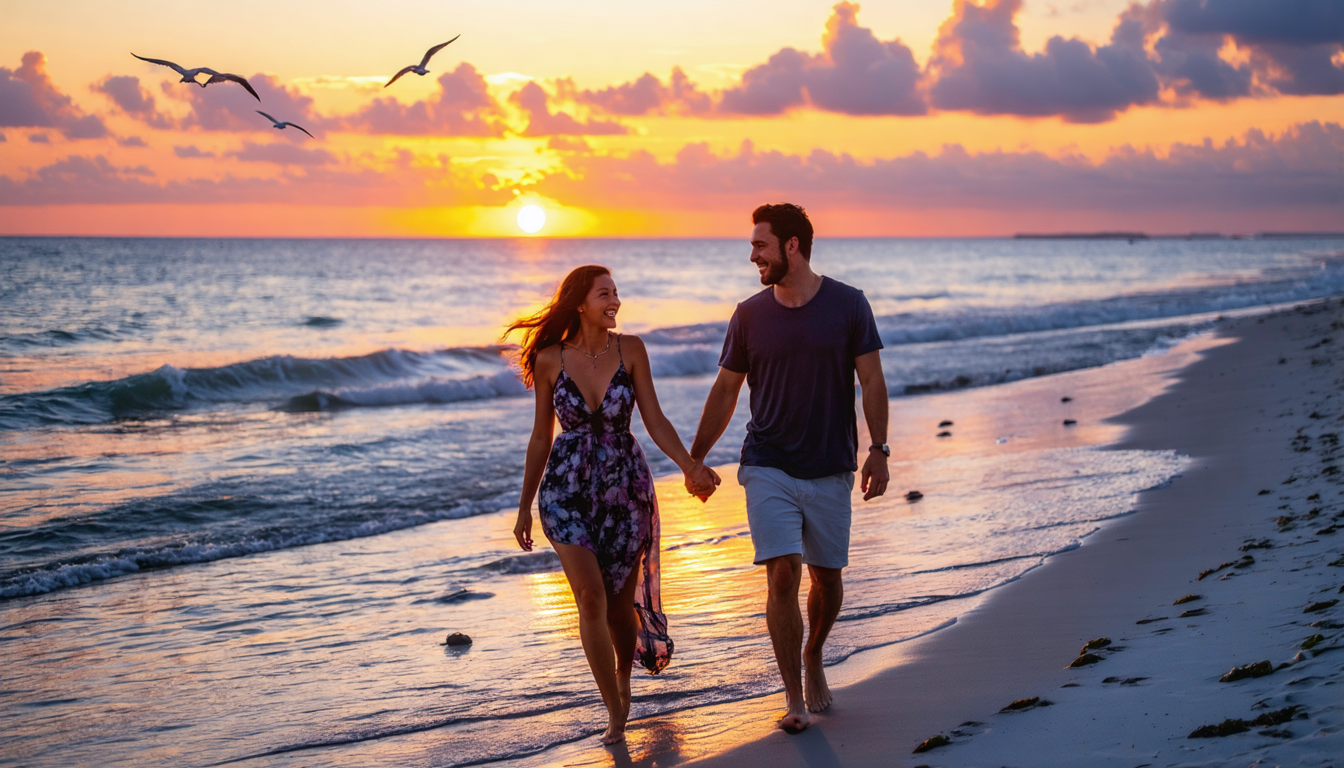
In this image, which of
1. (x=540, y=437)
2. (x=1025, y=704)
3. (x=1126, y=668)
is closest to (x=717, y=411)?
(x=540, y=437)

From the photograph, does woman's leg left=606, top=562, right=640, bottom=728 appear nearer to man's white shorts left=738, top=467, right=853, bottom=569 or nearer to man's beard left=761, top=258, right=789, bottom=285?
man's white shorts left=738, top=467, right=853, bottom=569

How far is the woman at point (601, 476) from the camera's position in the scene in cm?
423

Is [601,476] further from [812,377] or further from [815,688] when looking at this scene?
[815,688]

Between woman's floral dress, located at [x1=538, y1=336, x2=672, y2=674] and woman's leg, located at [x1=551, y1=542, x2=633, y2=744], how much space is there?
0.21 feet

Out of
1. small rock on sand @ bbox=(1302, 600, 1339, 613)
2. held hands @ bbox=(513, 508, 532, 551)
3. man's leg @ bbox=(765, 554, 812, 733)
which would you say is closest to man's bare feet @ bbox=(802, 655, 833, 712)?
man's leg @ bbox=(765, 554, 812, 733)

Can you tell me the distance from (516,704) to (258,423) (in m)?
12.5

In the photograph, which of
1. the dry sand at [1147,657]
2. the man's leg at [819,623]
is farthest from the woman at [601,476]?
the dry sand at [1147,657]

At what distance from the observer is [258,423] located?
15.9 m

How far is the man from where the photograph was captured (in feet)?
13.7

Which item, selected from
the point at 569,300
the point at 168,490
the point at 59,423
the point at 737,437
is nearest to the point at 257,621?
the point at 569,300

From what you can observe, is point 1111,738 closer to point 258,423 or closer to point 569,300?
point 569,300

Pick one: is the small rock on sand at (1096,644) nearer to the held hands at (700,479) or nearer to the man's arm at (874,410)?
the man's arm at (874,410)

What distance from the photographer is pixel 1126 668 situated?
409cm

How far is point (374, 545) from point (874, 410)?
5.83m
